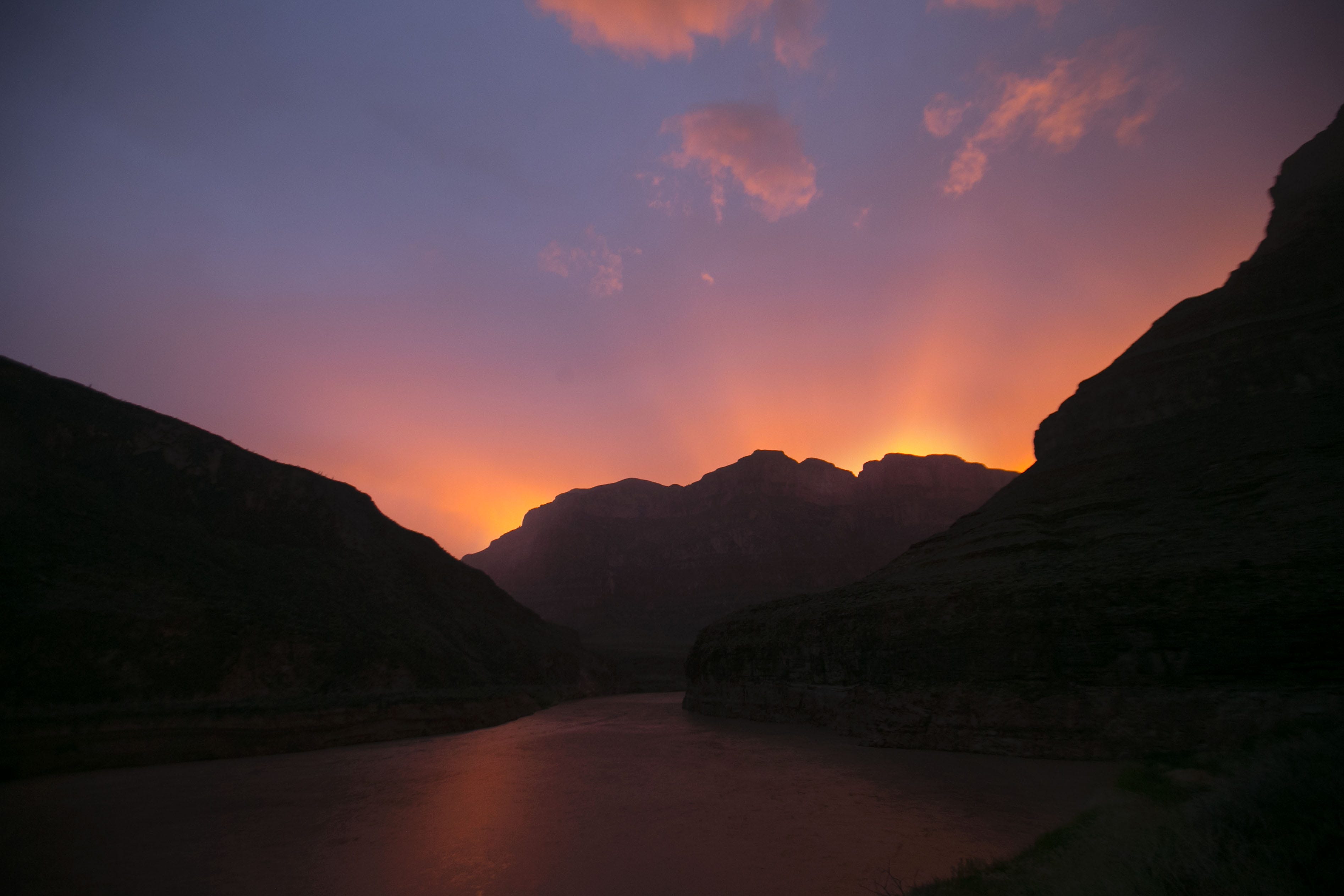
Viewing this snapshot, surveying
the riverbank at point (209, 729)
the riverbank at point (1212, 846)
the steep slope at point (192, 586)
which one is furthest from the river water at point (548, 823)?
the steep slope at point (192, 586)

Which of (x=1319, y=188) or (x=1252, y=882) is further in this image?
(x=1319, y=188)

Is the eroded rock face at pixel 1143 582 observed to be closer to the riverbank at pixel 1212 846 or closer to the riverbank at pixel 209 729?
the riverbank at pixel 1212 846

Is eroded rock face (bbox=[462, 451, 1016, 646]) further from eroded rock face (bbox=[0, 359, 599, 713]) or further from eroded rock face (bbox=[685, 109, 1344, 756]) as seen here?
eroded rock face (bbox=[685, 109, 1344, 756])

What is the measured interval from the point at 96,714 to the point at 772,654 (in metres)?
22.0

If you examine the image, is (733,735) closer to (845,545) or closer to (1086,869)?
(1086,869)

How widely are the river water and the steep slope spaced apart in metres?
4.92

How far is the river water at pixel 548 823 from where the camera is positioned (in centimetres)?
713

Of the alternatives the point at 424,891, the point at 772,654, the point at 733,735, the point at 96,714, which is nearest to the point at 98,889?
the point at 424,891

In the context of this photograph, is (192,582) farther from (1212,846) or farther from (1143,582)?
(1143,582)

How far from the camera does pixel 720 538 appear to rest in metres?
112

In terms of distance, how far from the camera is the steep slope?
745 inches

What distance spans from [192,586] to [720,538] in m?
93.6

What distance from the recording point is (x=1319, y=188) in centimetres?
2623

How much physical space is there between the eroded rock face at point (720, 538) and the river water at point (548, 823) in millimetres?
73006
